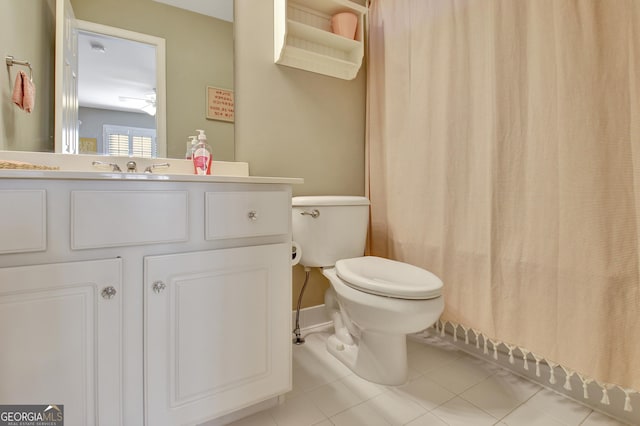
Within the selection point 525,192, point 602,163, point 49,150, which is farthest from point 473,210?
point 49,150

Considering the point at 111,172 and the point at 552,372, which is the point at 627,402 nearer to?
the point at 552,372

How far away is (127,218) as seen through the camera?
2.46 feet

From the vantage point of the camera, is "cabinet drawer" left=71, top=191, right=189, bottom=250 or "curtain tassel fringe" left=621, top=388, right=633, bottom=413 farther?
"curtain tassel fringe" left=621, top=388, right=633, bottom=413

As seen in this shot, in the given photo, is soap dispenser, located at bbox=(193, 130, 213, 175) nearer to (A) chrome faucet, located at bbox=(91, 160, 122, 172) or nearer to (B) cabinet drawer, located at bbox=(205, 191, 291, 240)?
(A) chrome faucet, located at bbox=(91, 160, 122, 172)

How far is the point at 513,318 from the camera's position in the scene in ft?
3.70

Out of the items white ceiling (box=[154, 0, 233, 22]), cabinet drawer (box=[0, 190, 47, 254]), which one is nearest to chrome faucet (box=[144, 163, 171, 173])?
cabinet drawer (box=[0, 190, 47, 254])

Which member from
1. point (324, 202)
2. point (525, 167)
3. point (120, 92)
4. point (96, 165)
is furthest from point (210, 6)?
point (525, 167)

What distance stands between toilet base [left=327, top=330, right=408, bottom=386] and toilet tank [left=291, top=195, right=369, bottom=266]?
0.40 m

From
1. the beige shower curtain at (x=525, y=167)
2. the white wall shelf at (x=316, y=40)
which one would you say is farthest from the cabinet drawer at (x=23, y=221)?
the beige shower curtain at (x=525, y=167)

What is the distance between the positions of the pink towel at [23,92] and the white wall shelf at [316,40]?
980mm

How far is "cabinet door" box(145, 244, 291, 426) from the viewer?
795 millimetres

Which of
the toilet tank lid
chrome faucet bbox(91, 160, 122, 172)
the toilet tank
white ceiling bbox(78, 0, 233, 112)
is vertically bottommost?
the toilet tank

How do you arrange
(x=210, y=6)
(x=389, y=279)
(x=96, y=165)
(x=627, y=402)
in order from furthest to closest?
(x=210, y=6)
(x=389, y=279)
(x=96, y=165)
(x=627, y=402)

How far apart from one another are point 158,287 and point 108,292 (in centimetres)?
11
